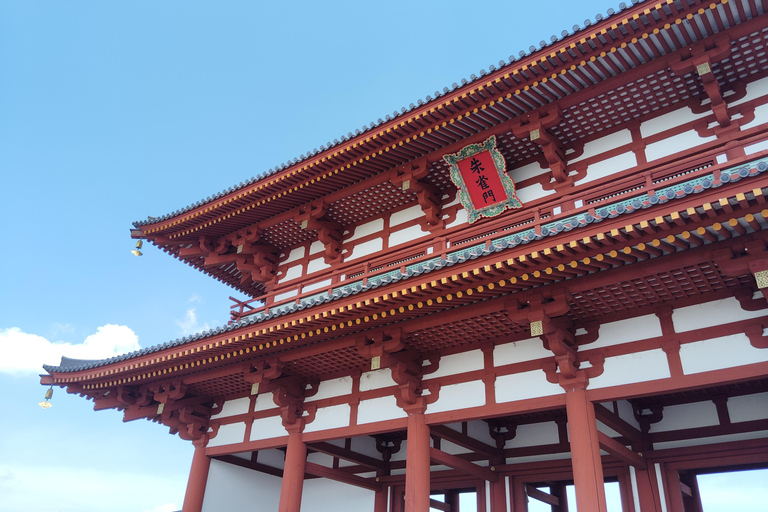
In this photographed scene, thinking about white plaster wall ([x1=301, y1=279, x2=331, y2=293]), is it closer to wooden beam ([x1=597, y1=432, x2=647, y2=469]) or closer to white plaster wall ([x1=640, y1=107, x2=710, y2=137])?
wooden beam ([x1=597, y1=432, x2=647, y2=469])

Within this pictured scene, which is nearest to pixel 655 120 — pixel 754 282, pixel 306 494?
pixel 754 282

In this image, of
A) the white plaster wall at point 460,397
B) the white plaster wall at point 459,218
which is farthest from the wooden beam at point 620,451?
the white plaster wall at point 459,218

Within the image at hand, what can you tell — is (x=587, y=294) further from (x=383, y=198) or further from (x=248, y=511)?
(x=248, y=511)

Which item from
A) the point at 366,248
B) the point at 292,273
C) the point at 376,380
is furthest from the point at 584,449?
the point at 292,273

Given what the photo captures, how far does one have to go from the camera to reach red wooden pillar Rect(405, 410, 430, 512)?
332 inches

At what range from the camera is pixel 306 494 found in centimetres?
1277

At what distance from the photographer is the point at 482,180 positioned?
35.5 ft

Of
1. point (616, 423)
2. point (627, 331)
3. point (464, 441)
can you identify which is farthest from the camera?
point (464, 441)

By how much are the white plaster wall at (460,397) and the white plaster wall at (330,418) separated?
1.87 meters

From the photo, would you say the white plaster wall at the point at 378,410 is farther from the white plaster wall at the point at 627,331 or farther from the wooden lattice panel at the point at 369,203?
the wooden lattice panel at the point at 369,203

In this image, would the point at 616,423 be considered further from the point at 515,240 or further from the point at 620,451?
the point at 515,240

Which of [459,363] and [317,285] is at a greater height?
[317,285]

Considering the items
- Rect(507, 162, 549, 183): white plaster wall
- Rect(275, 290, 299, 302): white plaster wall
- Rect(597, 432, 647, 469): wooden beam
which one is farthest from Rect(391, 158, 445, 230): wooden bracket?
Rect(597, 432, 647, 469): wooden beam

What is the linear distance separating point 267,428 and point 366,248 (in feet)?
14.6
